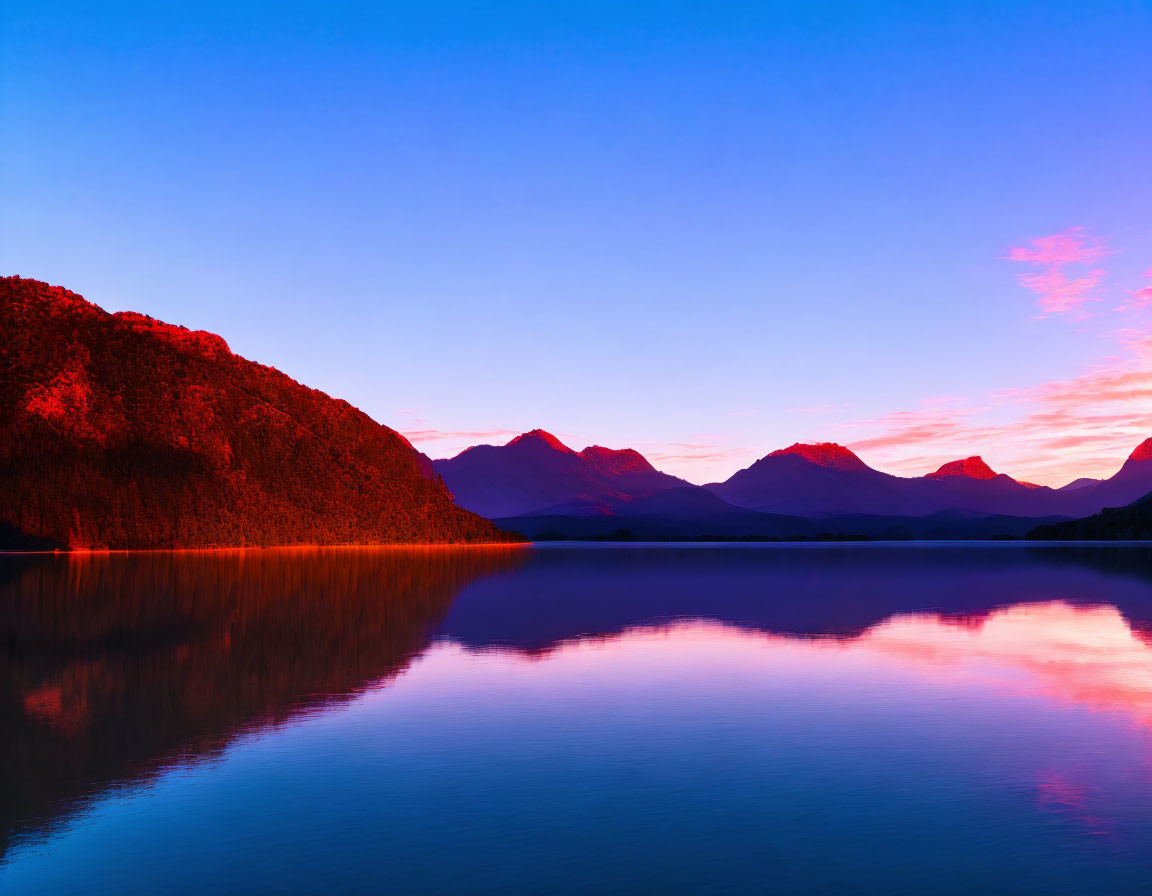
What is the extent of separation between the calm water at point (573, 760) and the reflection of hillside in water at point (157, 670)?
6.3 inches

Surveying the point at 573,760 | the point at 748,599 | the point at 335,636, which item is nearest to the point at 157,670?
the point at 335,636

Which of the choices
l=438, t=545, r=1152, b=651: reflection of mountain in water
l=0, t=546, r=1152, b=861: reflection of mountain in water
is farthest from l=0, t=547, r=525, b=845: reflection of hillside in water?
l=438, t=545, r=1152, b=651: reflection of mountain in water

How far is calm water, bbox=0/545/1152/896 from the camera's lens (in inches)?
→ 573

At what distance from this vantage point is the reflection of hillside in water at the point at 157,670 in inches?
810

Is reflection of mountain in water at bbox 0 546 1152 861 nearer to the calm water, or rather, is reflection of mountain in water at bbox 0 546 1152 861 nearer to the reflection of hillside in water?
the reflection of hillside in water

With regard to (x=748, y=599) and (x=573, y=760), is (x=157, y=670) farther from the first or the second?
(x=748, y=599)

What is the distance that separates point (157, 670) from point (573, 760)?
18188mm

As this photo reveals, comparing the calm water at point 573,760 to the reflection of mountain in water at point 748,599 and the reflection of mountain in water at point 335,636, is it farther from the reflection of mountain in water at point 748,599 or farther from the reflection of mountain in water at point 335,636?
the reflection of mountain in water at point 748,599

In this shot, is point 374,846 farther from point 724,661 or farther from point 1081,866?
point 724,661

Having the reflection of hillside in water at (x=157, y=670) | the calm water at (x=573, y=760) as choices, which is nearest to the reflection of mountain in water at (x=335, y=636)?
the reflection of hillside in water at (x=157, y=670)

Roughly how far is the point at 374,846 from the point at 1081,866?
1060cm

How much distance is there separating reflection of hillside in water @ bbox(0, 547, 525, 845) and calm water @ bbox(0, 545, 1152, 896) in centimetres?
16

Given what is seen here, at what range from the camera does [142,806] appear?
17.4 meters

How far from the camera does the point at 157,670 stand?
32906 mm
